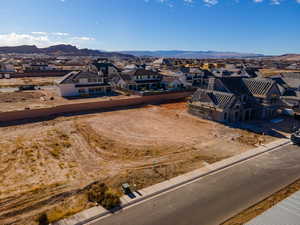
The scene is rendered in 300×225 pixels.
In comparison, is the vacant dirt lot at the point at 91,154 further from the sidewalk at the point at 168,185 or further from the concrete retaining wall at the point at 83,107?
the concrete retaining wall at the point at 83,107

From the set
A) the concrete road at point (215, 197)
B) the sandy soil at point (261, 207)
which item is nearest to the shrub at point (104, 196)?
the concrete road at point (215, 197)

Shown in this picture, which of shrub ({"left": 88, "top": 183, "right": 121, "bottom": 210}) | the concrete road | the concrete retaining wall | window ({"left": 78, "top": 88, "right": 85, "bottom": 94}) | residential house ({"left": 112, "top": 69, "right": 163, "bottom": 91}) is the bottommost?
the concrete road

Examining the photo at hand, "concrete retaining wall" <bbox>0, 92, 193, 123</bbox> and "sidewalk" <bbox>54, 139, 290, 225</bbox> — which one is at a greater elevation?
"concrete retaining wall" <bbox>0, 92, 193, 123</bbox>

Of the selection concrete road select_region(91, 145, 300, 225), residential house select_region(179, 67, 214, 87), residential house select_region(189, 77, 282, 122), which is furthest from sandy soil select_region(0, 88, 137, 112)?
concrete road select_region(91, 145, 300, 225)

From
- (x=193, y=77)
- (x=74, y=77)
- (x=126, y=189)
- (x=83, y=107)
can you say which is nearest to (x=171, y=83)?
(x=193, y=77)

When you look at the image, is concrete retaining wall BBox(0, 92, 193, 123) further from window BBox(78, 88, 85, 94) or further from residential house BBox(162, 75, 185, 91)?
window BBox(78, 88, 85, 94)

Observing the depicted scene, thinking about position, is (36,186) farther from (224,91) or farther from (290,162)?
(224,91)

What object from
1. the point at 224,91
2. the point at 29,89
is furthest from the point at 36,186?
the point at 29,89

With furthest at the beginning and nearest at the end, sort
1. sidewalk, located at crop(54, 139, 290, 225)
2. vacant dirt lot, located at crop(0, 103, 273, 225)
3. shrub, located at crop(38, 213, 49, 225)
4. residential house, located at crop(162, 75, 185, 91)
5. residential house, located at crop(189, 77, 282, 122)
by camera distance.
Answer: residential house, located at crop(162, 75, 185, 91) → residential house, located at crop(189, 77, 282, 122) → vacant dirt lot, located at crop(0, 103, 273, 225) → sidewalk, located at crop(54, 139, 290, 225) → shrub, located at crop(38, 213, 49, 225)
